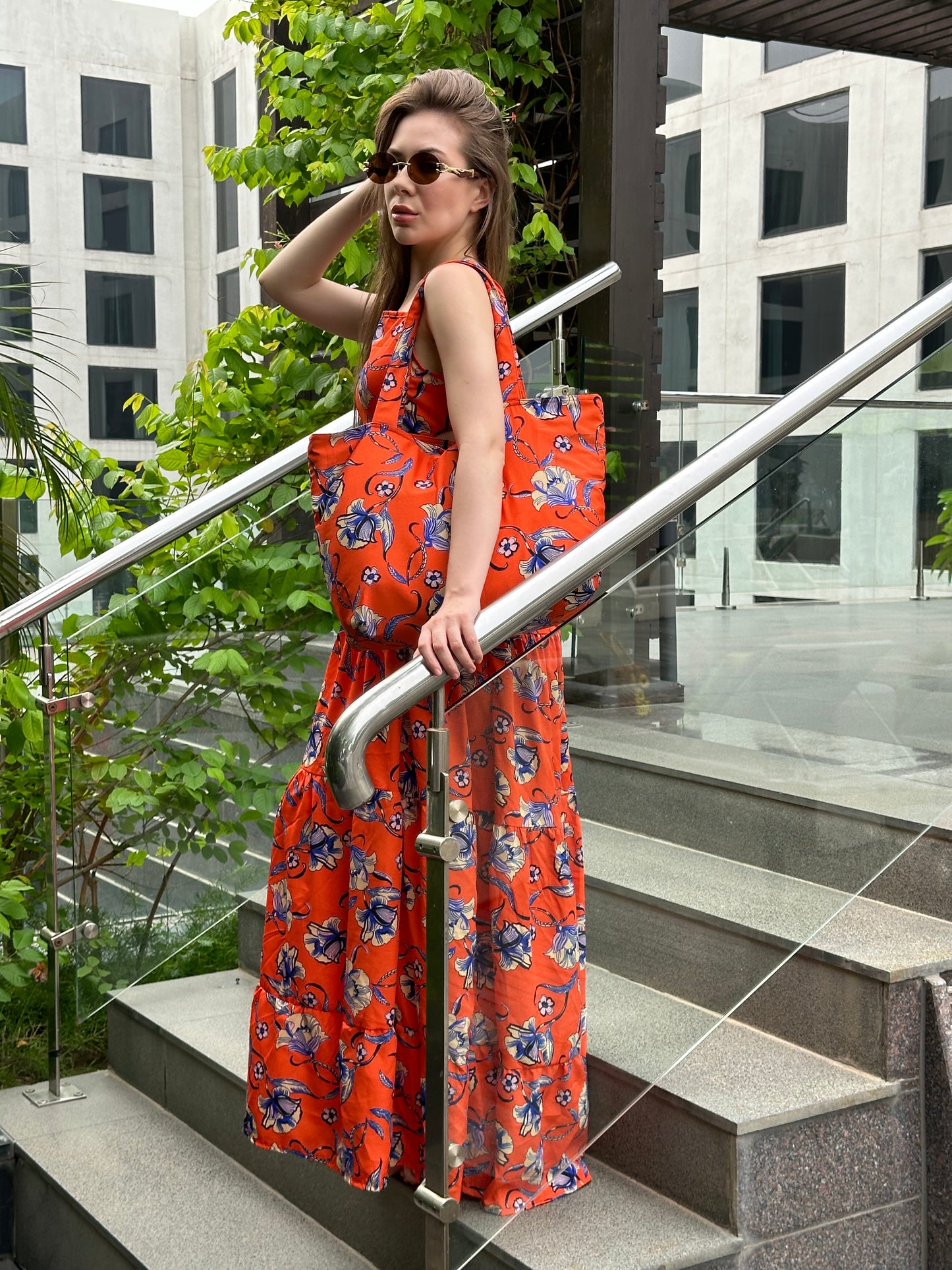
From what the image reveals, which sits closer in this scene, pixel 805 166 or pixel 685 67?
pixel 805 166

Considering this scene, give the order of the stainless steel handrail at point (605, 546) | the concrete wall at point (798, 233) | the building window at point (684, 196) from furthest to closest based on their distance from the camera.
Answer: the building window at point (684, 196) → the concrete wall at point (798, 233) → the stainless steel handrail at point (605, 546)

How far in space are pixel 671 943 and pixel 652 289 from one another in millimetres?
2379

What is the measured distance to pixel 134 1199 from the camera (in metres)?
2.19

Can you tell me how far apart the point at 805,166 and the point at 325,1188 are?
1476cm

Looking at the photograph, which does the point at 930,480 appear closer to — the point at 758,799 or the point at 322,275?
the point at 758,799

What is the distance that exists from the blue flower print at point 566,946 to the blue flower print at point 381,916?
0.67ft

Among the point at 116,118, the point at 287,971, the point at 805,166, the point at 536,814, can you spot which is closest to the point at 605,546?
the point at 536,814

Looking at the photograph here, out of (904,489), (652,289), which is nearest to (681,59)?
(652,289)

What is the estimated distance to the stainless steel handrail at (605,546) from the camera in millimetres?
1425

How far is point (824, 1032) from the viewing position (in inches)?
78.7

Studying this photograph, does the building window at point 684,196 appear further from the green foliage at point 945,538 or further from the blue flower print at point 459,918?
the blue flower print at point 459,918

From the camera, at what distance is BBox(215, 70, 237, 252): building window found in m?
12.4

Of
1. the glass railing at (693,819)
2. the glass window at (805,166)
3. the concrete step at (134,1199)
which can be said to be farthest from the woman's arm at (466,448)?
the glass window at (805,166)

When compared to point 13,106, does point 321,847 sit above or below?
below
